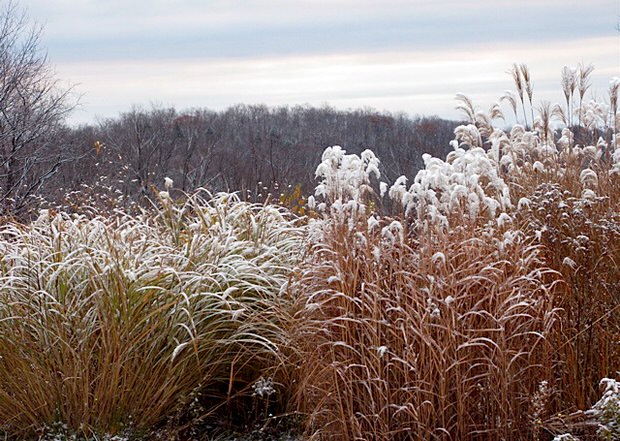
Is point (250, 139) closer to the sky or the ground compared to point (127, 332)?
closer to the sky

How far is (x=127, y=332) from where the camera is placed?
4.72 m

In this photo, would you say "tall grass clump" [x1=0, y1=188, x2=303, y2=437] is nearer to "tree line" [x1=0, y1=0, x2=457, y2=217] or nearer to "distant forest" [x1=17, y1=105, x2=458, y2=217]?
"tree line" [x1=0, y1=0, x2=457, y2=217]

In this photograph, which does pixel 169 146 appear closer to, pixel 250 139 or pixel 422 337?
pixel 250 139

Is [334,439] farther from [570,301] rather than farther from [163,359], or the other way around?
[570,301]

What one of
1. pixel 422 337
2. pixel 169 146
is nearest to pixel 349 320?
pixel 422 337

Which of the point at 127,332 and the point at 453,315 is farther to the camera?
the point at 127,332

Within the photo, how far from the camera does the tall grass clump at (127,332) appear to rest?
15.5 ft

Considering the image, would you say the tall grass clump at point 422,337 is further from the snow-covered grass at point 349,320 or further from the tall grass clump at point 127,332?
the tall grass clump at point 127,332

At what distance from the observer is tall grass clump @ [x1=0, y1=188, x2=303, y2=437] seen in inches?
185

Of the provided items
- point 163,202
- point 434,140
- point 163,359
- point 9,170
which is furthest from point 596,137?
point 434,140

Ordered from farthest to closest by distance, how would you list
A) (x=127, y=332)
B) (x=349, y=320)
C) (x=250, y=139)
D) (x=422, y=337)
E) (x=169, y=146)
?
(x=250, y=139)
(x=169, y=146)
(x=127, y=332)
(x=349, y=320)
(x=422, y=337)

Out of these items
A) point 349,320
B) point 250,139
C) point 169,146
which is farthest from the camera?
point 250,139

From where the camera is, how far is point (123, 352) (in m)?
4.65

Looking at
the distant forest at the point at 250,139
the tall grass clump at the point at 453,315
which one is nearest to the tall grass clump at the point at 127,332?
the tall grass clump at the point at 453,315
